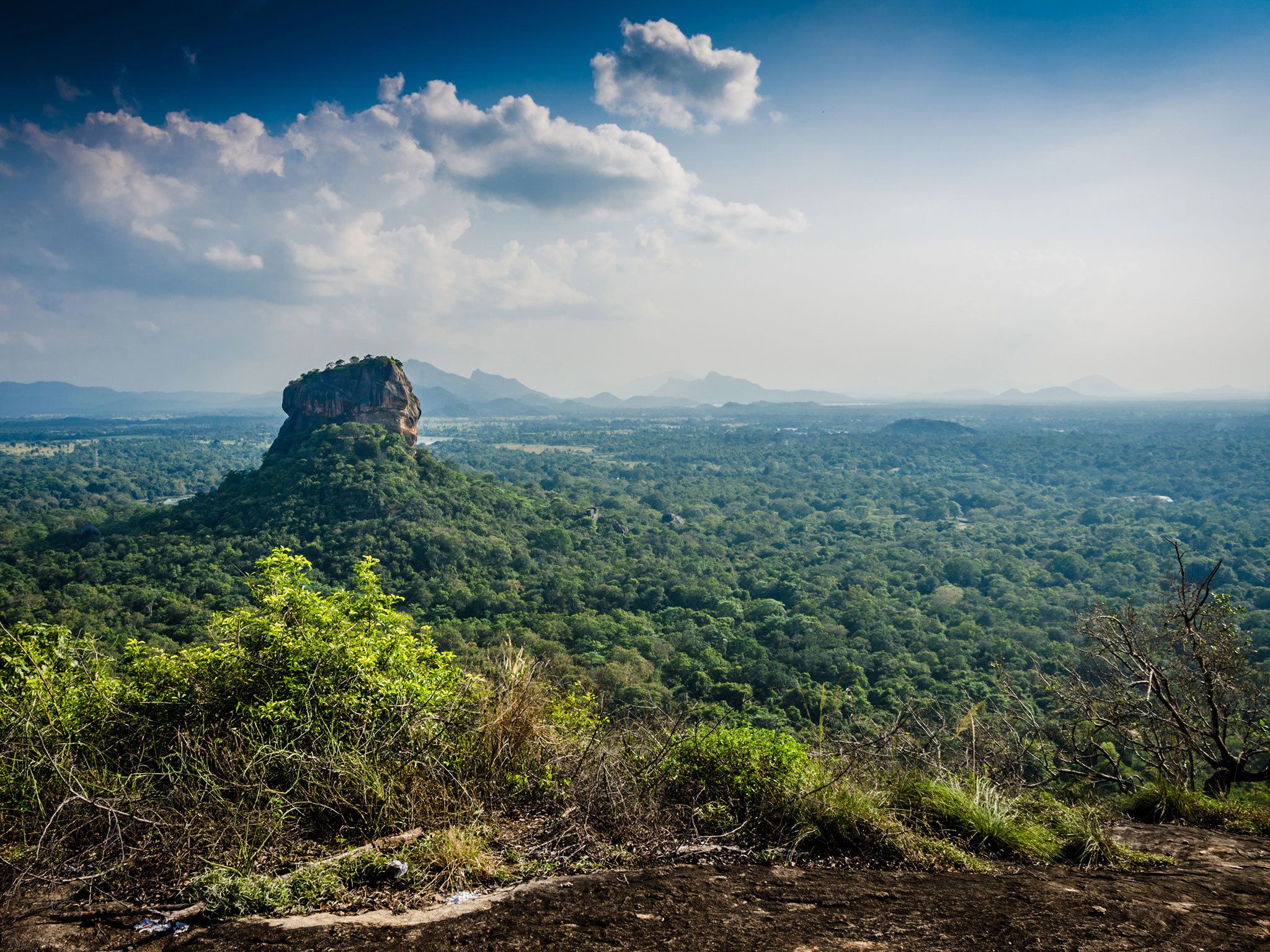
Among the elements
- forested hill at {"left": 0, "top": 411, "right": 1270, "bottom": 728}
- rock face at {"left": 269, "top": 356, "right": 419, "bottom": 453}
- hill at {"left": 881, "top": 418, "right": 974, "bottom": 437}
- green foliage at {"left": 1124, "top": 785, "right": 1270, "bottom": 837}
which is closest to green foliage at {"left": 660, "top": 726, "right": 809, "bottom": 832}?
green foliage at {"left": 1124, "top": 785, "right": 1270, "bottom": 837}

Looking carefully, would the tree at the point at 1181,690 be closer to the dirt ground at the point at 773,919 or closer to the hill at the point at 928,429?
the dirt ground at the point at 773,919

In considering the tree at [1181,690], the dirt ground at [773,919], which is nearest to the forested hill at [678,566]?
the tree at [1181,690]

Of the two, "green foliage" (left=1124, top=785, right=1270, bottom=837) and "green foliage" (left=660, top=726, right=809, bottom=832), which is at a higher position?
"green foliage" (left=660, top=726, right=809, bottom=832)

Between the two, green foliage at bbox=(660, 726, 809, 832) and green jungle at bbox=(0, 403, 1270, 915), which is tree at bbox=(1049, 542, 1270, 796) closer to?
green jungle at bbox=(0, 403, 1270, 915)

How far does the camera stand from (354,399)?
139 ft

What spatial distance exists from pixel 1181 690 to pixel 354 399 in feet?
150

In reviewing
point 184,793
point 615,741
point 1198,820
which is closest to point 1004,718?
point 1198,820

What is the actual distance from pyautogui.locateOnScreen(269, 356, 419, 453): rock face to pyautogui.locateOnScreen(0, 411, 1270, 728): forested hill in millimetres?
2197

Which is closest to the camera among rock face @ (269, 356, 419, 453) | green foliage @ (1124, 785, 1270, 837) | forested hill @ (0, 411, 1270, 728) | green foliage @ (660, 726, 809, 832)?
green foliage @ (660, 726, 809, 832)

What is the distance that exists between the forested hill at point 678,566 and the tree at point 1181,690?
6.20 ft

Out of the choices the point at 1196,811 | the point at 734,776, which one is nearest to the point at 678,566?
the point at 1196,811

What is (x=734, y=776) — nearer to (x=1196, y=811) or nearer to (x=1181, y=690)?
(x=1196, y=811)

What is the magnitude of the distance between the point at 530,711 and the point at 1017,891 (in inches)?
120

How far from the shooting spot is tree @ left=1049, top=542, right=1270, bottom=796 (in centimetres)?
591
